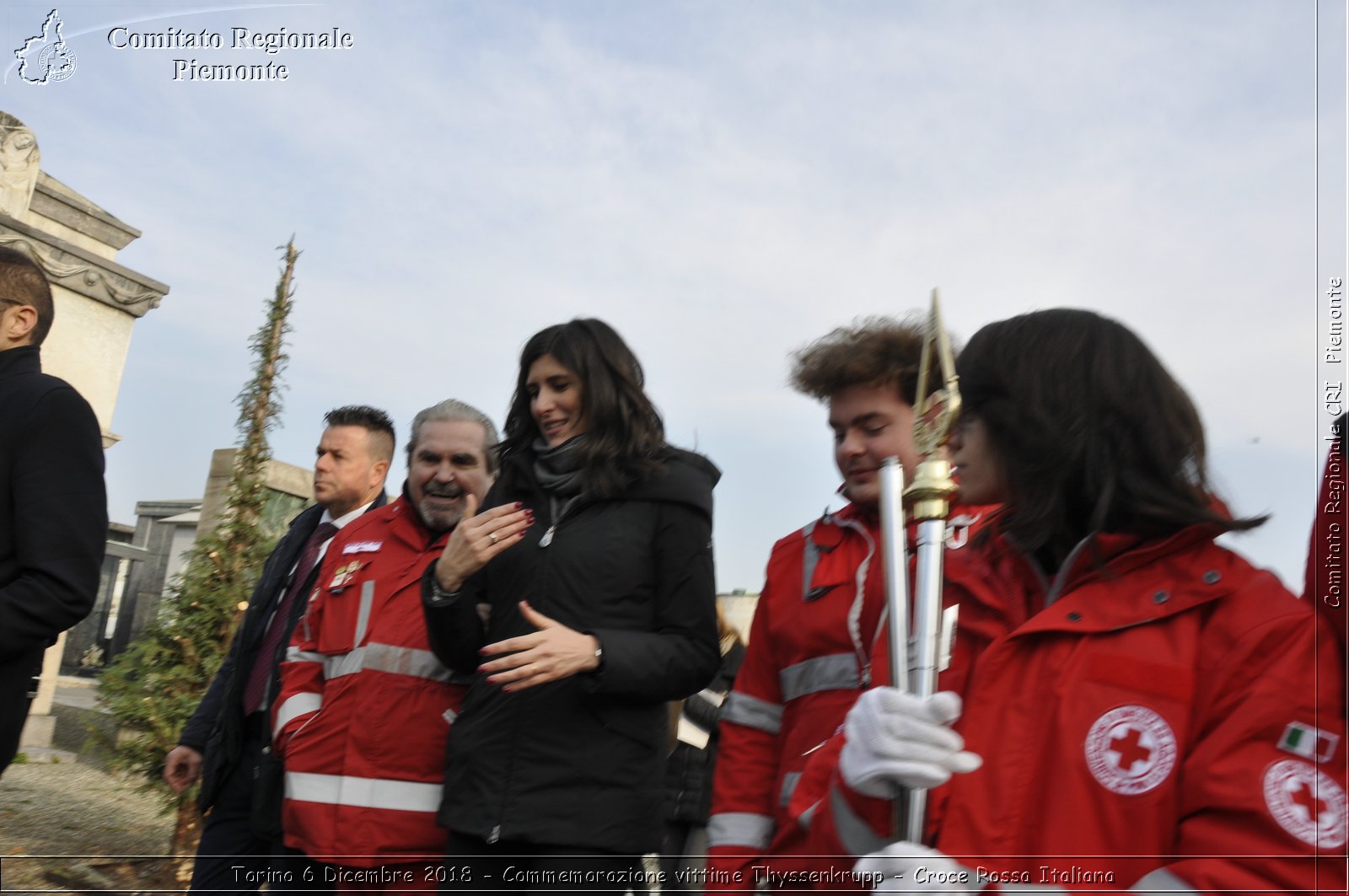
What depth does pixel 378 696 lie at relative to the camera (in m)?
3.45

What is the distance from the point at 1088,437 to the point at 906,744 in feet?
1.96

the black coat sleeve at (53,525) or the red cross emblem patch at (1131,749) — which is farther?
the black coat sleeve at (53,525)

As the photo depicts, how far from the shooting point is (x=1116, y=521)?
192 cm

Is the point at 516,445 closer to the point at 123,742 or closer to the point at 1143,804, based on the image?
the point at 1143,804

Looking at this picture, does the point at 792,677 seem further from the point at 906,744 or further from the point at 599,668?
the point at 906,744

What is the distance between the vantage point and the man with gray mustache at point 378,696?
3.34 m

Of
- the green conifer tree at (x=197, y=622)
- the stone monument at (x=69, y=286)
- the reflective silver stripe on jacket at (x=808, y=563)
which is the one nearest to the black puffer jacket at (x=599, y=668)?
the reflective silver stripe on jacket at (x=808, y=563)

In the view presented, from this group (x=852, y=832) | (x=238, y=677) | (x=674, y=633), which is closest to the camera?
(x=852, y=832)

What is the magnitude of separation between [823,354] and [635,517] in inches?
26.6

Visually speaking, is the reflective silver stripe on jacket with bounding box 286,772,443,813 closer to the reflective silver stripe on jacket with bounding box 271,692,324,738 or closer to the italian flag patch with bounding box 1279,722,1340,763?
the reflective silver stripe on jacket with bounding box 271,692,324,738

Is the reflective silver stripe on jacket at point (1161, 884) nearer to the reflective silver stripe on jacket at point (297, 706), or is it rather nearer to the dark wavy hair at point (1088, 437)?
the dark wavy hair at point (1088, 437)

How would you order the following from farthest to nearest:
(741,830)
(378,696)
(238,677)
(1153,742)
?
(238,677)
(378,696)
(741,830)
(1153,742)

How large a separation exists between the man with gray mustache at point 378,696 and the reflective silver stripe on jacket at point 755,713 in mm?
983

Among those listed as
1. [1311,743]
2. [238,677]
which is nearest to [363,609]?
[238,677]
